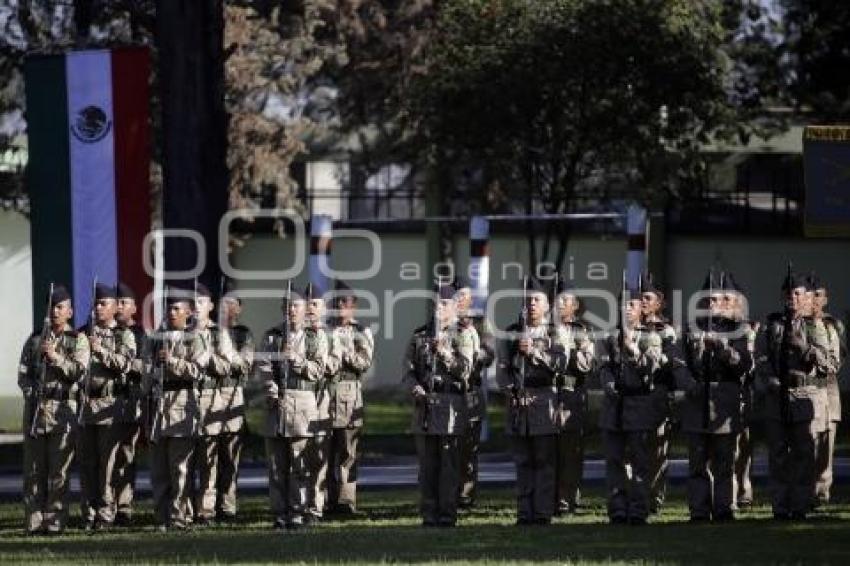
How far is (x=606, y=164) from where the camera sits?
34344mm

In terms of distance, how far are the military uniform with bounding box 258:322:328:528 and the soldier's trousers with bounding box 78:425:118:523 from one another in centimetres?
150

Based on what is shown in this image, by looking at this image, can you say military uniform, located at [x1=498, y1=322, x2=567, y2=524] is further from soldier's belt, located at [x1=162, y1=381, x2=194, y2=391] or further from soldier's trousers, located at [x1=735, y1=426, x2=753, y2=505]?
soldier's belt, located at [x1=162, y1=381, x2=194, y2=391]

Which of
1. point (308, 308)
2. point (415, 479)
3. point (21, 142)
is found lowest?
point (415, 479)

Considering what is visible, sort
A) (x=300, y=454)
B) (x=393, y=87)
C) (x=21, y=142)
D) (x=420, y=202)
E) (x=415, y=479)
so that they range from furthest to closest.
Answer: (x=420, y=202)
(x=393, y=87)
(x=21, y=142)
(x=415, y=479)
(x=300, y=454)

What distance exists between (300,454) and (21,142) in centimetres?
1821

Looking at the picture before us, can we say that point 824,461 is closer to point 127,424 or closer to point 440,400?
point 440,400

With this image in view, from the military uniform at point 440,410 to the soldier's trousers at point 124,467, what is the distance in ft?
8.58

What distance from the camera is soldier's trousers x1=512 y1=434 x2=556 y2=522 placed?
62.8 ft

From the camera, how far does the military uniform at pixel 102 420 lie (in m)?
19.6

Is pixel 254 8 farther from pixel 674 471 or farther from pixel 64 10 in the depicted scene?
Answer: pixel 674 471

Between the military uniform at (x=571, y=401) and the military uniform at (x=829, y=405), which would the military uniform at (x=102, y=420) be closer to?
the military uniform at (x=571, y=401)

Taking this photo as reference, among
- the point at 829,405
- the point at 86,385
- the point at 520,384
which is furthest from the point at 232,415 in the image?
the point at 829,405

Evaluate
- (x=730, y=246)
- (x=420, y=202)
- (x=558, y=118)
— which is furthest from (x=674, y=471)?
(x=420, y=202)

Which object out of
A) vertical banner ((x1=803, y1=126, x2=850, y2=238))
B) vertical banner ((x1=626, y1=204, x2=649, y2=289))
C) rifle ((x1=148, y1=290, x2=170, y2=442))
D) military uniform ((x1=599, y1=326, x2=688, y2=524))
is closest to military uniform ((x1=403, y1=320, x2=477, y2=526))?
military uniform ((x1=599, y1=326, x2=688, y2=524))
